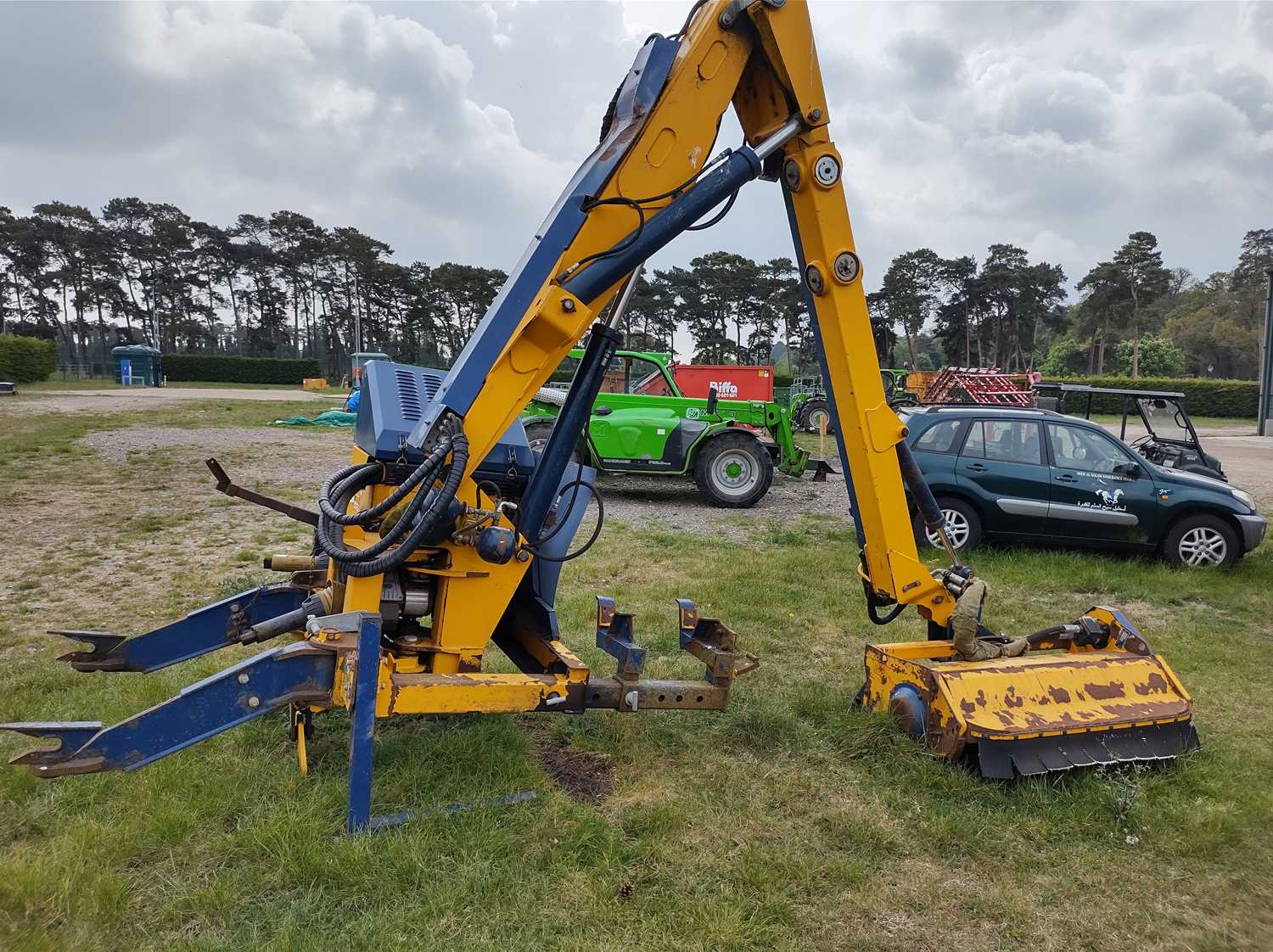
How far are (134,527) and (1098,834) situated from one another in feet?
29.7

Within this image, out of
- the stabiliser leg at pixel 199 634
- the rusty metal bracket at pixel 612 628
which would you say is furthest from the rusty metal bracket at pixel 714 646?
the stabiliser leg at pixel 199 634

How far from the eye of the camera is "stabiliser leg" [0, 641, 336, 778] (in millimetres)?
2627

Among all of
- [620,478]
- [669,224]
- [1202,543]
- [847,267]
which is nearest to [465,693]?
[669,224]

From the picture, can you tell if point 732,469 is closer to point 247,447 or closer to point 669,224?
point 669,224

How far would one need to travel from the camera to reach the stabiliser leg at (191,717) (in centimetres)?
263


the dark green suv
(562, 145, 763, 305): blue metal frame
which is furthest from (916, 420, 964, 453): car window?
(562, 145, 763, 305): blue metal frame

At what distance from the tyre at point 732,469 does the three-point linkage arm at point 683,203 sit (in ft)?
26.6

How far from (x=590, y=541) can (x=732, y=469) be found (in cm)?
850

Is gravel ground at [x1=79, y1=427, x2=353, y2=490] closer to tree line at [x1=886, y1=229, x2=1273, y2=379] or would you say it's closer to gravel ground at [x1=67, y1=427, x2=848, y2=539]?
gravel ground at [x1=67, y1=427, x2=848, y2=539]

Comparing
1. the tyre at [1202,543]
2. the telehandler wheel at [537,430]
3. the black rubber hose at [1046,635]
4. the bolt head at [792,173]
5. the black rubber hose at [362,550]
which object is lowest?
the tyre at [1202,543]

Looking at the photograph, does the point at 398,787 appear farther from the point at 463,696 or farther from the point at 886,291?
the point at 886,291

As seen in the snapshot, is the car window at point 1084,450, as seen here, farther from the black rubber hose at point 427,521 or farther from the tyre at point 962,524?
the black rubber hose at point 427,521

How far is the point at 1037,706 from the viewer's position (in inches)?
145

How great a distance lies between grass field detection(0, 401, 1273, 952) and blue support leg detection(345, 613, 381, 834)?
11cm
